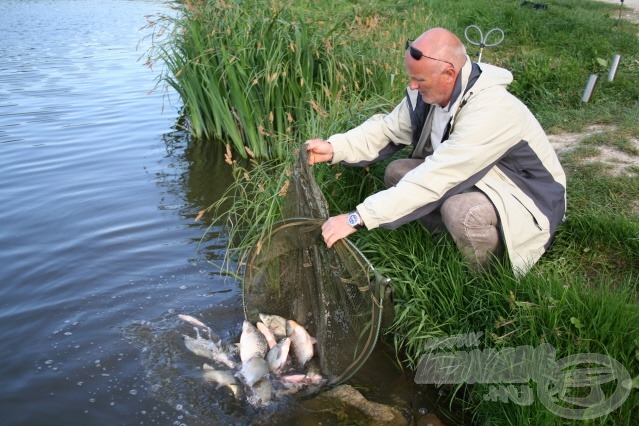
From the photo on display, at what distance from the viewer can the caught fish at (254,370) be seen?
398 centimetres

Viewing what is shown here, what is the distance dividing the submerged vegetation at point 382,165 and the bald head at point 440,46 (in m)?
1.16

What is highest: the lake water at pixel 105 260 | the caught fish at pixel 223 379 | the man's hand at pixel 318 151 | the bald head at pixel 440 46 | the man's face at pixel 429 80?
the bald head at pixel 440 46

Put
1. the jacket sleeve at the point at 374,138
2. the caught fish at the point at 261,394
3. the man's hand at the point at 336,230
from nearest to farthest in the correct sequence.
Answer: the man's hand at the point at 336,230
the caught fish at the point at 261,394
the jacket sleeve at the point at 374,138

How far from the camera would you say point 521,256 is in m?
3.91

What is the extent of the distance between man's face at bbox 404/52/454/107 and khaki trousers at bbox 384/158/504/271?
617mm

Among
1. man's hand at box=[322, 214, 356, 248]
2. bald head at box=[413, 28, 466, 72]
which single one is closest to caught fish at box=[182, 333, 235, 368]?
man's hand at box=[322, 214, 356, 248]

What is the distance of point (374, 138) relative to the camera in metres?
4.58

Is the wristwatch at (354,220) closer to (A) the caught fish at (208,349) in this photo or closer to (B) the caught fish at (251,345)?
(B) the caught fish at (251,345)

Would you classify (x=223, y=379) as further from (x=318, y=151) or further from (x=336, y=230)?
(x=318, y=151)

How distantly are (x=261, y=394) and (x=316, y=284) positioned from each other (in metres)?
0.77

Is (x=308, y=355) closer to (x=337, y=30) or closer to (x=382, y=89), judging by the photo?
(x=382, y=89)

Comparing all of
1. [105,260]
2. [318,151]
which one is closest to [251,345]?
[318,151]

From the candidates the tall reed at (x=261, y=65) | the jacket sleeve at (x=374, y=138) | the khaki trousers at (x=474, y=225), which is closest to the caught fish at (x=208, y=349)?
the jacket sleeve at (x=374, y=138)

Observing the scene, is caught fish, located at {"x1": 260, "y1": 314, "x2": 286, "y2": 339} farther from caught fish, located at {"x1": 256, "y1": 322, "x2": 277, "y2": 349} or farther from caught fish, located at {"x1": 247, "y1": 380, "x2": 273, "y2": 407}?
caught fish, located at {"x1": 247, "y1": 380, "x2": 273, "y2": 407}
